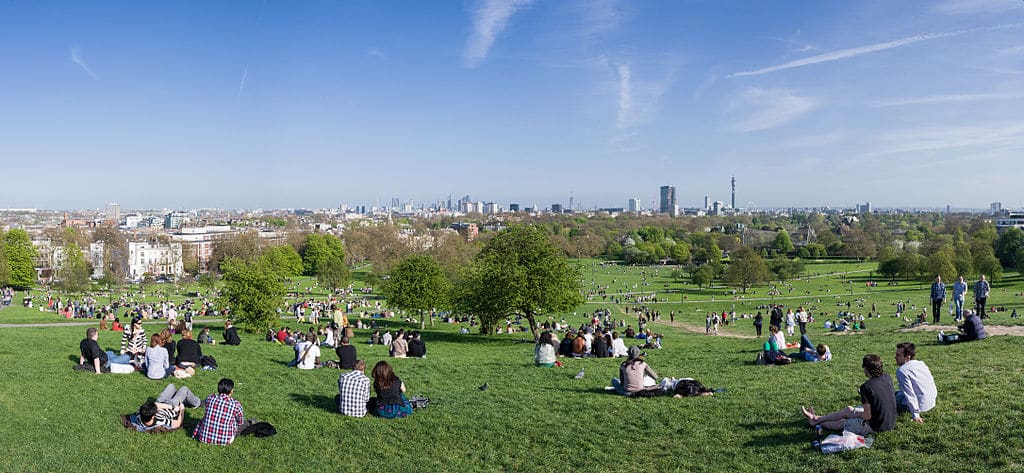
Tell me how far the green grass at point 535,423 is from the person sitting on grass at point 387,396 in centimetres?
21

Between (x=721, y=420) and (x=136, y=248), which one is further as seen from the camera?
(x=136, y=248)

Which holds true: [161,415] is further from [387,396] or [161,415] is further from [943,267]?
[943,267]

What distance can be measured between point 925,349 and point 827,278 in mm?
72773

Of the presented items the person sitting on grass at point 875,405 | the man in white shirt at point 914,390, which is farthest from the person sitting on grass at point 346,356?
the man in white shirt at point 914,390

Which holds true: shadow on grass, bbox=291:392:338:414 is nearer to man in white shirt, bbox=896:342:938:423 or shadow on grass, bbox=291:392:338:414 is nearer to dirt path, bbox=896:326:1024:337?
man in white shirt, bbox=896:342:938:423

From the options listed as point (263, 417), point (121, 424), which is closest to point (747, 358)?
point (263, 417)

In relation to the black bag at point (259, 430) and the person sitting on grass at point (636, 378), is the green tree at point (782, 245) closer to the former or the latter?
the person sitting on grass at point (636, 378)

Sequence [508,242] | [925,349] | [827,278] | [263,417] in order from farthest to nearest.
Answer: [827,278] < [508,242] < [925,349] < [263,417]

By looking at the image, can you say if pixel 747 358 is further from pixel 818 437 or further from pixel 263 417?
pixel 263 417

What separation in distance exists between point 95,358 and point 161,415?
462 centimetres

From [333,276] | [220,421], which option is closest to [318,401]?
[220,421]

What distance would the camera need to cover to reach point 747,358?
48.0 feet

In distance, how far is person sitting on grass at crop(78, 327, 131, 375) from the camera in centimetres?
1288

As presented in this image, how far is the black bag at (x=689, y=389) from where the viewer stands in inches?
412
